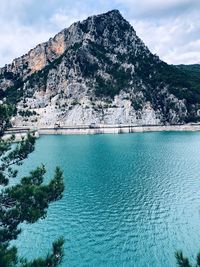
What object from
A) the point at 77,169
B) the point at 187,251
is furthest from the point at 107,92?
the point at 187,251

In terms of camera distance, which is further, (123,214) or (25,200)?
(123,214)

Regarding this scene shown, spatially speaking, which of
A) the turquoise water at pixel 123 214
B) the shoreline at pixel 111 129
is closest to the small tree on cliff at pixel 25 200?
the turquoise water at pixel 123 214

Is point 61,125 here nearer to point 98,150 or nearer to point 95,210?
point 98,150

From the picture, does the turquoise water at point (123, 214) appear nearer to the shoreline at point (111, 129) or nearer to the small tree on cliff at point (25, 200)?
the small tree on cliff at point (25, 200)

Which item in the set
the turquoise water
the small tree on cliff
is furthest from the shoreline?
the small tree on cliff

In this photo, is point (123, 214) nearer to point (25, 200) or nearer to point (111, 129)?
point (25, 200)

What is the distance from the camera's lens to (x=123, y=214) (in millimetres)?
49594

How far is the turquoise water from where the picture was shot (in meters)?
38.0

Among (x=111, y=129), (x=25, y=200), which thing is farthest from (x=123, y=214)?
(x=111, y=129)

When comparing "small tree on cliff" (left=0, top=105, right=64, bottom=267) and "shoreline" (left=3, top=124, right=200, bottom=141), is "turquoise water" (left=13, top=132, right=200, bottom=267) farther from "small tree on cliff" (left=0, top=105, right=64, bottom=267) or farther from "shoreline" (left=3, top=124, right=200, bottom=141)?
"shoreline" (left=3, top=124, right=200, bottom=141)

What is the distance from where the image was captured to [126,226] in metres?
45.1

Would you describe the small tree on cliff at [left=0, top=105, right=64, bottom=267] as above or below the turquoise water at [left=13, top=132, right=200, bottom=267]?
above

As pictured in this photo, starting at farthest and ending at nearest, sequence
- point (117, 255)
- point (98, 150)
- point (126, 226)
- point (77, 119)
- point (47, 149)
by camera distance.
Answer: point (77, 119)
point (47, 149)
point (98, 150)
point (126, 226)
point (117, 255)

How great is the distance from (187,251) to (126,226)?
9335 mm
